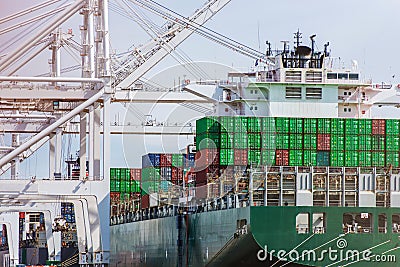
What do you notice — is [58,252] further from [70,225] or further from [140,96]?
[140,96]

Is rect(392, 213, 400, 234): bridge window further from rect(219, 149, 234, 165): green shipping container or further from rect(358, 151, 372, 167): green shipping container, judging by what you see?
rect(219, 149, 234, 165): green shipping container

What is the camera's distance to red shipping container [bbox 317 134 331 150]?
33250 millimetres

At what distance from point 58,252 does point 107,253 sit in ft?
60.9

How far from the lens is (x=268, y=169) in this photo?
30.8m

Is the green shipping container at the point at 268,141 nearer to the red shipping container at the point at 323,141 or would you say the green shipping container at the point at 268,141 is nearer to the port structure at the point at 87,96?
the red shipping container at the point at 323,141

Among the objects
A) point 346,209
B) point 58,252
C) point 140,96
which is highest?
point 140,96

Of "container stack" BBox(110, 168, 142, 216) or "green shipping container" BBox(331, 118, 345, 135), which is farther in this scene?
"container stack" BBox(110, 168, 142, 216)

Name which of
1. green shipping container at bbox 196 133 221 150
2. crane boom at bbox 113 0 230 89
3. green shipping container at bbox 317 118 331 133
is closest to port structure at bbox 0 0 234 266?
crane boom at bbox 113 0 230 89

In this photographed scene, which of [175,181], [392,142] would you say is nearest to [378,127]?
[392,142]

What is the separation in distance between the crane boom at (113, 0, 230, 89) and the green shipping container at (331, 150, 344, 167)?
9.58 meters

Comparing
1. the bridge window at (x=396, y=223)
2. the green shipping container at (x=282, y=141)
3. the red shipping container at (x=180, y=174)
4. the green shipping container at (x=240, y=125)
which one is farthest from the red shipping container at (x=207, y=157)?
A: the bridge window at (x=396, y=223)

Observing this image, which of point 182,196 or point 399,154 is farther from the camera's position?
point 182,196

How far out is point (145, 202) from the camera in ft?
145

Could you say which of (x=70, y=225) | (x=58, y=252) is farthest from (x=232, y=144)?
(x=70, y=225)
